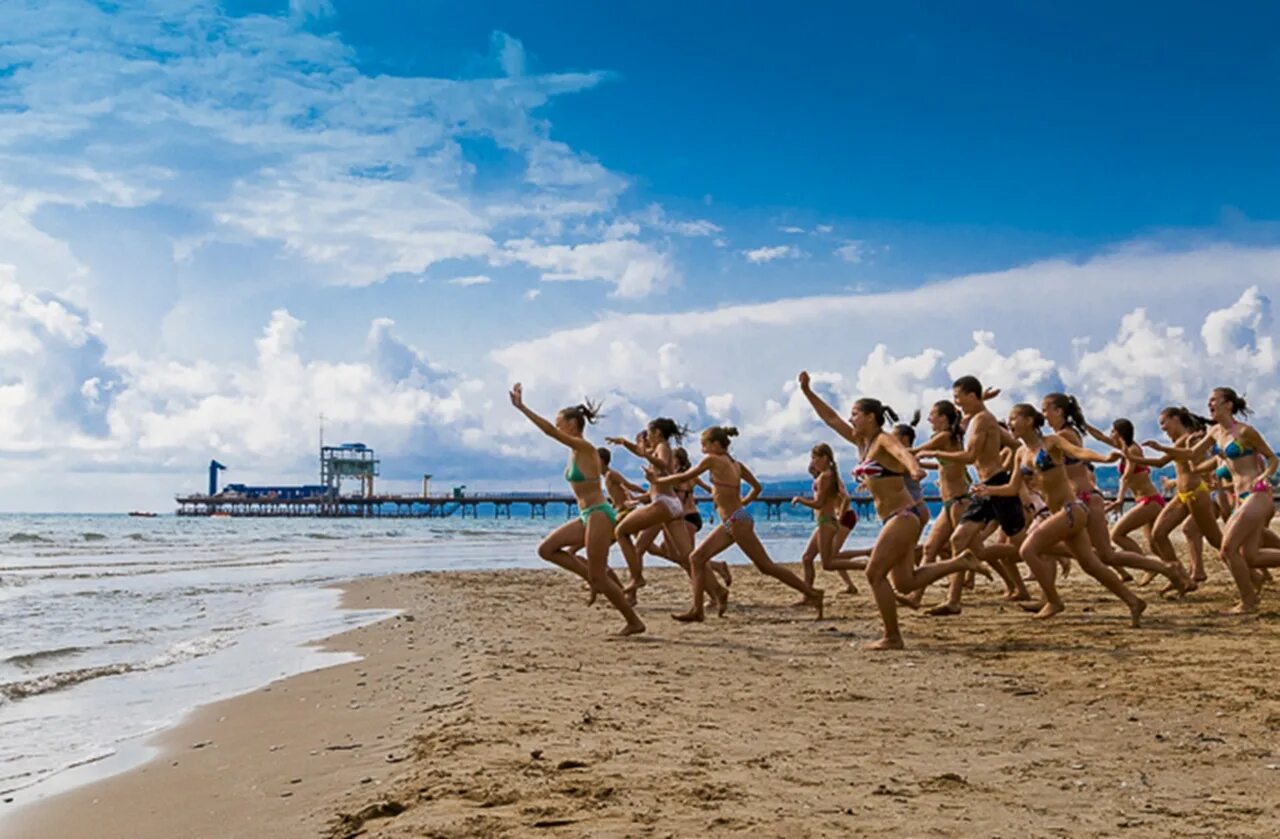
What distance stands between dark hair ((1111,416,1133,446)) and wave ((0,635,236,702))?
9.97 metres

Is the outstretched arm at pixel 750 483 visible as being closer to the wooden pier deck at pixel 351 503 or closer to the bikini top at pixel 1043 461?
the bikini top at pixel 1043 461

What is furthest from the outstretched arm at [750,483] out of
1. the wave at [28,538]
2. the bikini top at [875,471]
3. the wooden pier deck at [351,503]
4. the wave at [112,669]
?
the wooden pier deck at [351,503]

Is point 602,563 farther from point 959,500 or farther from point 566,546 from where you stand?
point 959,500

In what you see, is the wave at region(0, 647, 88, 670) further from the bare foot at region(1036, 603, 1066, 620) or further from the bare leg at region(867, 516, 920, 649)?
the bare foot at region(1036, 603, 1066, 620)

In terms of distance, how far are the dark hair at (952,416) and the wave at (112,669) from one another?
727cm

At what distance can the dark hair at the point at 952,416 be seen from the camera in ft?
35.1

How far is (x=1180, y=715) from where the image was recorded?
597cm

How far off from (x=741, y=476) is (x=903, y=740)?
5.93 m

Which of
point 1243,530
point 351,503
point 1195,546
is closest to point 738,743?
point 1243,530

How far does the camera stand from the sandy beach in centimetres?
404

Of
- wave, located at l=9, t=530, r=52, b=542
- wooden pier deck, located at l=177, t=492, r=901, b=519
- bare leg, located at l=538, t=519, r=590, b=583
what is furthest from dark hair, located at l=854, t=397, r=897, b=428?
wooden pier deck, located at l=177, t=492, r=901, b=519

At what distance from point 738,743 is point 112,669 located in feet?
20.5

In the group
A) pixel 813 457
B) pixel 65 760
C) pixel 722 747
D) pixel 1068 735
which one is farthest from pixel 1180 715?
pixel 813 457

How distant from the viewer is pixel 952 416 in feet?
35.3
